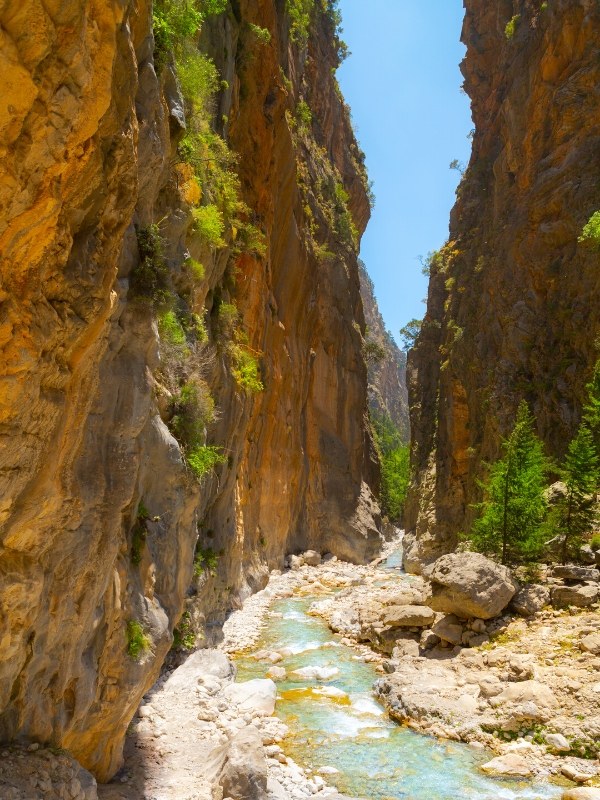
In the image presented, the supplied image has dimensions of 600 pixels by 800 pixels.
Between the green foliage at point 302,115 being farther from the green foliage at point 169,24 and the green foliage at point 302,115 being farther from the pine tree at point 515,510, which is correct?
the green foliage at point 169,24

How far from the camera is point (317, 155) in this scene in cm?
3719

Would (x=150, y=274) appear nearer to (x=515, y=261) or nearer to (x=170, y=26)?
(x=170, y=26)

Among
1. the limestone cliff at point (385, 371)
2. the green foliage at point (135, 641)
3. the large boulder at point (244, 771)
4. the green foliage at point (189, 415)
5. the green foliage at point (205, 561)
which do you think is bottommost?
the large boulder at point (244, 771)

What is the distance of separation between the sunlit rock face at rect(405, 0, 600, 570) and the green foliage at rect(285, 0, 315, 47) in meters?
13.0

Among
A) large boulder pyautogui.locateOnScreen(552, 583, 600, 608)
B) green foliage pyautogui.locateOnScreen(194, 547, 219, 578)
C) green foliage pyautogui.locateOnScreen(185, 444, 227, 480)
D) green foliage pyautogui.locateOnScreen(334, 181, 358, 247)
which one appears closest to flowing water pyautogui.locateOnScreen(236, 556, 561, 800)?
green foliage pyautogui.locateOnScreen(194, 547, 219, 578)

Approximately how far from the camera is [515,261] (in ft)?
109

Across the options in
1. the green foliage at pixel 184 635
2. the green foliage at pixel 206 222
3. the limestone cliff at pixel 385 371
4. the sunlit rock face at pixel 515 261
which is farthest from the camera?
the limestone cliff at pixel 385 371

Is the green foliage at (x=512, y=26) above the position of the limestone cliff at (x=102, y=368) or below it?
above

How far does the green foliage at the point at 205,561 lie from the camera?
15.3 meters

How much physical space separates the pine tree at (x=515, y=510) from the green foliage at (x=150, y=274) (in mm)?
13041

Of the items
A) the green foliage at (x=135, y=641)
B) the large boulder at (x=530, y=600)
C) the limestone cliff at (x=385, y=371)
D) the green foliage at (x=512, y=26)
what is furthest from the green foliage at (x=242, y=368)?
the limestone cliff at (x=385, y=371)

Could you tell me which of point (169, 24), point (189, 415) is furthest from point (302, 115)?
point (189, 415)

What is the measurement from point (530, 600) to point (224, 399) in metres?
10.1

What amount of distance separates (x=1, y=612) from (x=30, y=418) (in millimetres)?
1852
